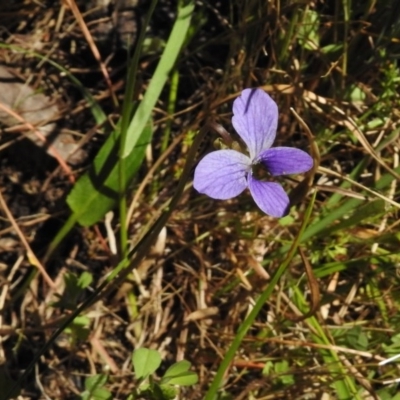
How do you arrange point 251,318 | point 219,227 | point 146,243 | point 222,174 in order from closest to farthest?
point 222,174 → point 251,318 → point 146,243 → point 219,227

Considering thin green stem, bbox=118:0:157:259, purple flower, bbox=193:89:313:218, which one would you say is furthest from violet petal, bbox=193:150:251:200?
thin green stem, bbox=118:0:157:259

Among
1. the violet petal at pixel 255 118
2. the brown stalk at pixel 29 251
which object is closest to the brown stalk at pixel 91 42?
the brown stalk at pixel 29 251

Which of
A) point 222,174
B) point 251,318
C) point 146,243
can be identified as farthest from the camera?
point 146,243

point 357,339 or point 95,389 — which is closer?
point 95,389

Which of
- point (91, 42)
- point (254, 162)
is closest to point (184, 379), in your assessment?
point (254, 162)

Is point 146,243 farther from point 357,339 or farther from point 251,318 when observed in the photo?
point 357,339

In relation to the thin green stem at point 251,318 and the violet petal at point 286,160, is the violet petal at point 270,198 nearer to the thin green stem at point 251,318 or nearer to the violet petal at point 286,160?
the violet petal at point 286,160

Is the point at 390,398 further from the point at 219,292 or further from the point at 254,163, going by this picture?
the point at 254,163

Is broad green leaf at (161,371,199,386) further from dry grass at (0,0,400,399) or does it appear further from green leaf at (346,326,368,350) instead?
green leaf at (346,326,368,350)
